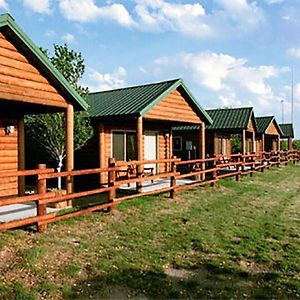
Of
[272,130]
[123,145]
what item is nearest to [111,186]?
[123,145]

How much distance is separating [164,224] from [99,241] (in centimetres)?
202

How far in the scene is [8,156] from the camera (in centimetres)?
1079

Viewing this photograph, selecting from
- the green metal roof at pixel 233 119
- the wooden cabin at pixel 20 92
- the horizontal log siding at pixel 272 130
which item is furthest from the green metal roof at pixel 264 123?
the wooden cabin at pixel 20 92

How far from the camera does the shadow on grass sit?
499 cm

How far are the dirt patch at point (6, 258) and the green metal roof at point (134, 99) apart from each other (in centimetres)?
707

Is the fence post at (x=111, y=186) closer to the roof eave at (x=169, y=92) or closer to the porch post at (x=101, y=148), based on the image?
the roof eave at (x=169, y=92)

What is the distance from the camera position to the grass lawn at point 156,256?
16.9 feet

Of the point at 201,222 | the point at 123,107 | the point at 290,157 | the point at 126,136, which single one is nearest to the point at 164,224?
the point at 201,222

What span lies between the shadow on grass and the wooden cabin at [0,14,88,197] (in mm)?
4445

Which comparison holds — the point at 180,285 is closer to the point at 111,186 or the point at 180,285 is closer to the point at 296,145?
the point at 111,186

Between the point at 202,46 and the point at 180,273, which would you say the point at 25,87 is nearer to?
the point at 180,273

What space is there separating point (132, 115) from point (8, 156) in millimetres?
4115

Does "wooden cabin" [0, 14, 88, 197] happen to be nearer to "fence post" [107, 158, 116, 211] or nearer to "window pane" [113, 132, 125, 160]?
"fence post" [107, 158, 116, 211]

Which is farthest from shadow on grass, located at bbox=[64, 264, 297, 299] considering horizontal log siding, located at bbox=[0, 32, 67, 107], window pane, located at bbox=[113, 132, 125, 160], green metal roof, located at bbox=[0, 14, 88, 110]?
window pane, located at bbox=[113, 132, 125, 160]
